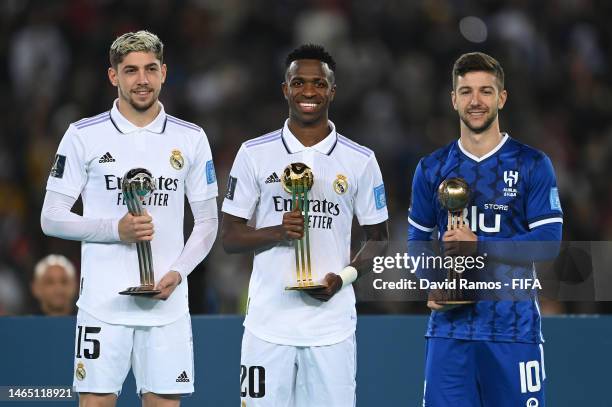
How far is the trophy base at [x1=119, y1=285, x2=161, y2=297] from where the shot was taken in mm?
5469

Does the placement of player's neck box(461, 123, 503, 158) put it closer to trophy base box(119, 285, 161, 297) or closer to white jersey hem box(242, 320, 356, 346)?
white jersey hem box(242, 320, 356, 346)

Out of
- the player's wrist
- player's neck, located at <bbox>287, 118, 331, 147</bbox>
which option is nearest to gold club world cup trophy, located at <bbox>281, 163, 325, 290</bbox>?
the player's wrist

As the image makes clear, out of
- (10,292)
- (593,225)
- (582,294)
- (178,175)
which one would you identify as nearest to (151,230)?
(178,175)

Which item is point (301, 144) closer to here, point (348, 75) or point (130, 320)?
point (130, 320)

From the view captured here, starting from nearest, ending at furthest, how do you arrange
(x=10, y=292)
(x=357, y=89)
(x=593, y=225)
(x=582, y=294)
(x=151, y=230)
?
1. (x=151, y=230)
2. (x=582, y=294)
3. (x=10, y=292)
4. (x=593, y=225)
5. (x=357, y=89)

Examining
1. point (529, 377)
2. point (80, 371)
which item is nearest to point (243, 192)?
point (80, 371)

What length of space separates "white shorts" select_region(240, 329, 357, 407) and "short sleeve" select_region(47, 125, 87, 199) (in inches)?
39.8

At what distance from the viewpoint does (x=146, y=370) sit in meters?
5.58

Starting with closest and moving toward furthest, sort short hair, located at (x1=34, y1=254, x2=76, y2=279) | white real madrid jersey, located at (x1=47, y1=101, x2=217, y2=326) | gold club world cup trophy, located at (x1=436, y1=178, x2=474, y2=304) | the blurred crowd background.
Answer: gold club world cup trophy, located at (x1=436, y1=178, x2=474, y2=304), white real madrid jersey, located at (x1=47, y1=101, x2=217, y2=326), short hair, located at (x1=34, y1=254, x2=76, y2=279), the blurred crowd background

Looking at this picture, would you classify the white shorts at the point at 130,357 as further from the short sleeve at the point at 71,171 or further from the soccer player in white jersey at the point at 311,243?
the short sleeve at the point at 71,171

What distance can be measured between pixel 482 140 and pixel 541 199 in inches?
14.3

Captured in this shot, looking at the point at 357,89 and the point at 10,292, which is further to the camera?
the point at 357,89

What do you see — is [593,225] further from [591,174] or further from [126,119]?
[126,119]

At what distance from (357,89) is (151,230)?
5162mm
